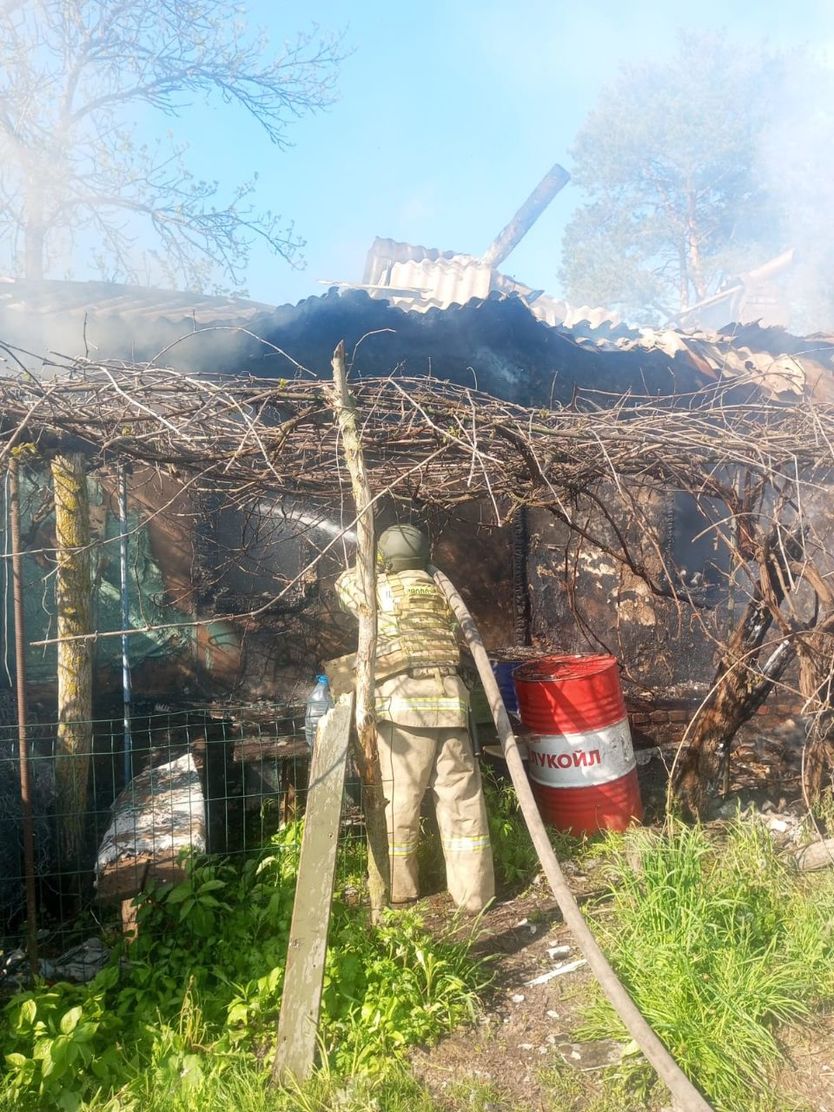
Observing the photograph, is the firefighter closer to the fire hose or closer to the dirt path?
the fire hose

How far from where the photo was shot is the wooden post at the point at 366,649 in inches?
149

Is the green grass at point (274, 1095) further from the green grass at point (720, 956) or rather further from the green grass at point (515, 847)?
the green grass at point (515, 847)

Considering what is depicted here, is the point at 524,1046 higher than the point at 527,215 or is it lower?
lower

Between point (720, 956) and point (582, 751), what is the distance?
6.13 feet

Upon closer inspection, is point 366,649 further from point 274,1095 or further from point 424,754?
point 274,1095

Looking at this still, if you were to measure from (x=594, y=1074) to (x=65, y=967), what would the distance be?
265 cm

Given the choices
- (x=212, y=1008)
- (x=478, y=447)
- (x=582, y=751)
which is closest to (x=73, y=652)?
(x=212, y=1008)

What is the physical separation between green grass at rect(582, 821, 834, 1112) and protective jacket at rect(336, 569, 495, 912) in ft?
2.52

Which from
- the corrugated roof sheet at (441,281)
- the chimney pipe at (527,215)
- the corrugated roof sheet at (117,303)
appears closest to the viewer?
the corrugated roof sheet at (117,303)

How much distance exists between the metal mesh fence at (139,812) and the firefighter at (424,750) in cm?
61

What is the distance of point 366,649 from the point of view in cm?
398

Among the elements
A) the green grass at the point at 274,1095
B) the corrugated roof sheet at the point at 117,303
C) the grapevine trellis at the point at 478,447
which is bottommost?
the green grass at the point at 274,1095

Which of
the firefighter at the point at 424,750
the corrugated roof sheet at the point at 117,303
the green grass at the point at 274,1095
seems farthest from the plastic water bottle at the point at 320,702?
the corrugated roof sheet at the point at 117,303

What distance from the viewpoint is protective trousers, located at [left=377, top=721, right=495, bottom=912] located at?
15.3 feet
